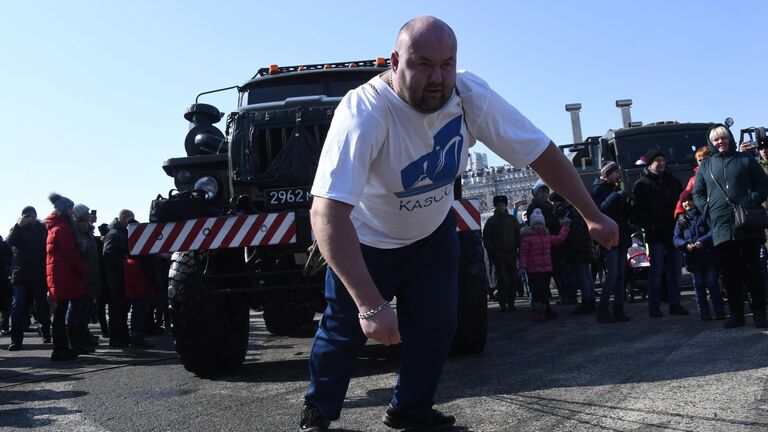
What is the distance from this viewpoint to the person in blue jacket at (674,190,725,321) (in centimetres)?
743

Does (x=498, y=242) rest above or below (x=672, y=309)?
above

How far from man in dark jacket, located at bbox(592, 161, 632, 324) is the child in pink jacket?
87cm

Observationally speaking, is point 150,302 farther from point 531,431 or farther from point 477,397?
point 531,431

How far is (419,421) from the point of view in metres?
3.53

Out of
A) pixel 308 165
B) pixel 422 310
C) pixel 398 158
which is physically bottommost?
pixel 422 310

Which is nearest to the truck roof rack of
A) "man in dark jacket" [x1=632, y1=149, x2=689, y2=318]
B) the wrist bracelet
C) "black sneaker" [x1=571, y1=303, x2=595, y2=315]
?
"man in dark jacket" [x1=632, y1=149, x2=689, y2=318]

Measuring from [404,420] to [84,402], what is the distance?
2.77 meters

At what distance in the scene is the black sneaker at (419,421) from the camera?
3535mm

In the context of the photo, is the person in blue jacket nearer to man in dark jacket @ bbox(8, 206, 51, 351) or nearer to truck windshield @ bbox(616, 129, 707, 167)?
truck windshield @ bbox(616, 129, 707, 167)

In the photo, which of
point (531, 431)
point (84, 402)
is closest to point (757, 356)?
point (531, 431)

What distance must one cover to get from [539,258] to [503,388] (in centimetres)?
508

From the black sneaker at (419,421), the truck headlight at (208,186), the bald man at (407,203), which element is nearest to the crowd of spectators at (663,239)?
the truck headlight at (208,186)

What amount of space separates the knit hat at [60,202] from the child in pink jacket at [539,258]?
5222 millimetres

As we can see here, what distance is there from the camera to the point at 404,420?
3.57m
